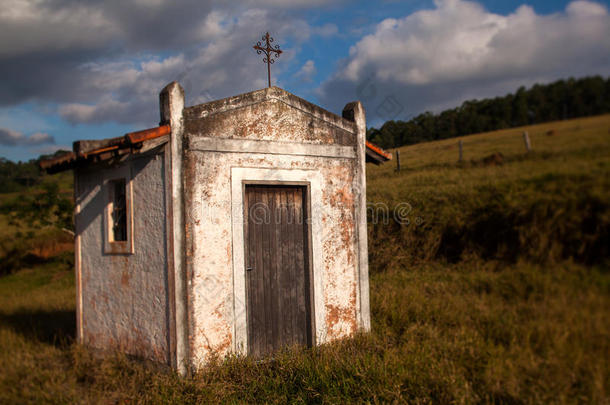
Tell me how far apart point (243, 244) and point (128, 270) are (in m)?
1.65

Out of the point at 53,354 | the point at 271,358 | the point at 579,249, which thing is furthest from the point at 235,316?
the point at 579,249

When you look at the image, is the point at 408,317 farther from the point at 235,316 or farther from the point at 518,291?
the point at 518,291

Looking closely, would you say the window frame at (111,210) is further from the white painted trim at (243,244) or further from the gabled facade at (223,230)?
the white painted trim at (243,244)

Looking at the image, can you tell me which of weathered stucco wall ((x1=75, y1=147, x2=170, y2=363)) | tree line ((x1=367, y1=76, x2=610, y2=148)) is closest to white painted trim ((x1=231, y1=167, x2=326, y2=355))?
weathered stucco wall ((x1=75, y1=147, x2=170, y2=363))

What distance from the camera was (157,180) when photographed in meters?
4.82

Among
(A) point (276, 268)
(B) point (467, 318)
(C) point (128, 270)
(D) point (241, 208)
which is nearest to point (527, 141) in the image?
(B) point (467, 318)

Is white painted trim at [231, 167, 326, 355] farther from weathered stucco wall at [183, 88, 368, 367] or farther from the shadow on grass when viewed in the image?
the shadow on grass

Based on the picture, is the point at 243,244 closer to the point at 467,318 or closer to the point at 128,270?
the point at 128,270

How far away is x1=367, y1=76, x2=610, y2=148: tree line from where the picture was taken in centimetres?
106

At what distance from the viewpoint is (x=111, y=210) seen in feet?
18.1

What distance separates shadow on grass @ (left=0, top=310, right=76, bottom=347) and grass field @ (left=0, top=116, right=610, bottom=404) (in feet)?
0.21

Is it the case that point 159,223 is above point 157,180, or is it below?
below

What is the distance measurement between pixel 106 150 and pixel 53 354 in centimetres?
355

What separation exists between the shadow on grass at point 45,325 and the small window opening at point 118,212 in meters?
2.14
